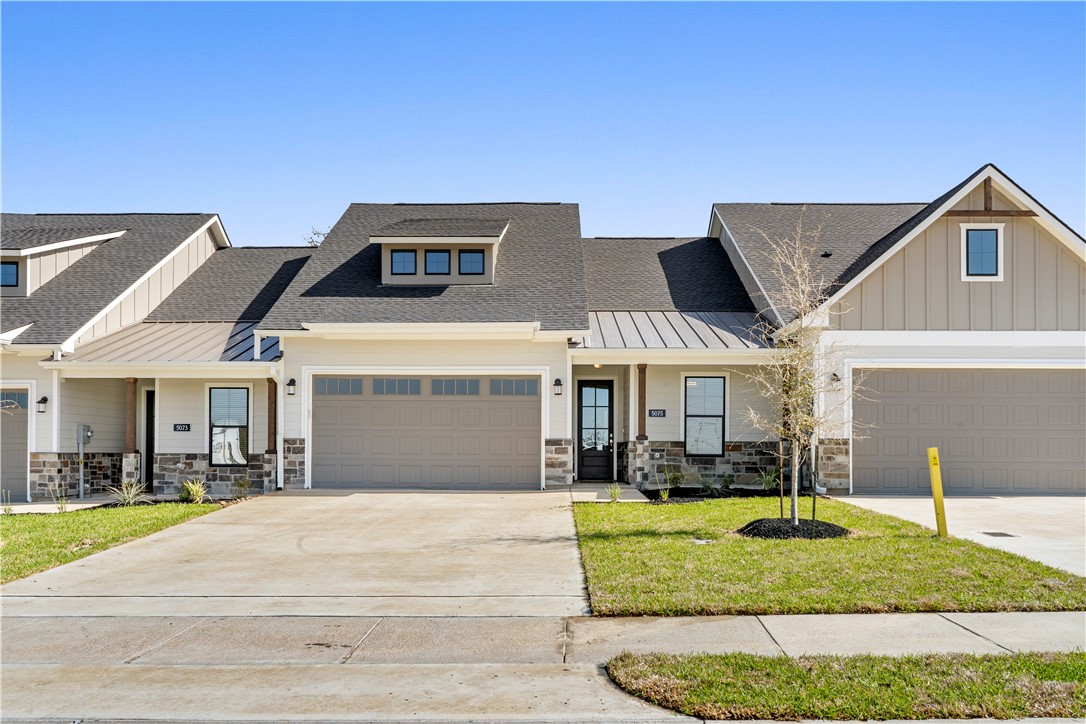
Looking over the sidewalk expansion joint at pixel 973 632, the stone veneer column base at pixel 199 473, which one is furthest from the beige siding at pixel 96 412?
the sidewalk expansion joint at pixel 973 632

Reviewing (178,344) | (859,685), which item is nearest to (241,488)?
(178,344)

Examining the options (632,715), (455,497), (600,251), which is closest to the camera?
(632,715)

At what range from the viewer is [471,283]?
18766mm

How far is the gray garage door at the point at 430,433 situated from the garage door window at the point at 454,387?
0.06ft

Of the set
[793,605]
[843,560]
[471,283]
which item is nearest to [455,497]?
[471,283]

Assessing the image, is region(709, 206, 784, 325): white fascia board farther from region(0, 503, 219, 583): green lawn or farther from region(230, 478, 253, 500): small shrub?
Answer: region(0, 503, 219, 583): green lawn

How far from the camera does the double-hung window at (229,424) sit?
18141 millimetres

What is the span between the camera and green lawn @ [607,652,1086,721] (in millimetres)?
5312

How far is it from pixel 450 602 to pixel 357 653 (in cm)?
171

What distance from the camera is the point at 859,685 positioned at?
18.7 feet

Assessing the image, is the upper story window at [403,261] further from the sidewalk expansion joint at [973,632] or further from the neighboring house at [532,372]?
the sidewalk expansion joint at [973,632]

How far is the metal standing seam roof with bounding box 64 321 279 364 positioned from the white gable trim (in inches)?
453

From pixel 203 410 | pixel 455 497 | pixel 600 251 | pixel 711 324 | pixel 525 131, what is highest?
pixel 525 131

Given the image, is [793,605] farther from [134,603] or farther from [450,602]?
[134,603]
